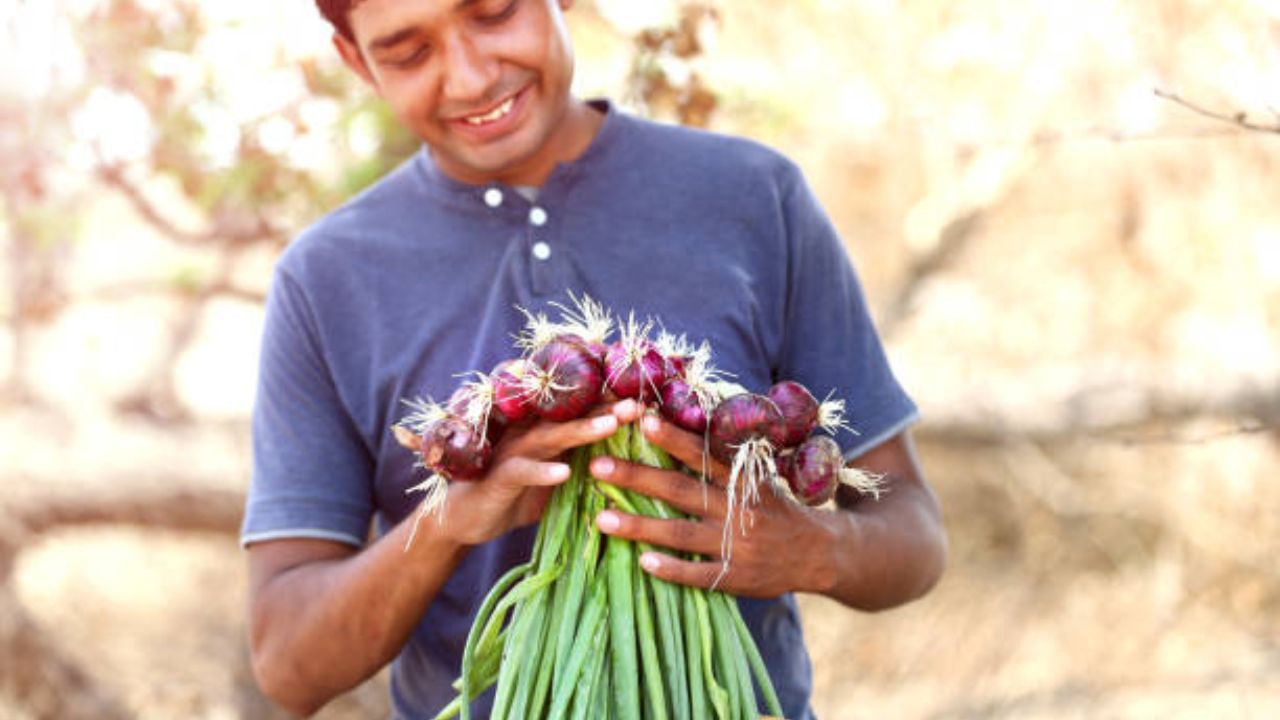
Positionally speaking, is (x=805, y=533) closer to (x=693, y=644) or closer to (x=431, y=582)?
(x=693, y=644)

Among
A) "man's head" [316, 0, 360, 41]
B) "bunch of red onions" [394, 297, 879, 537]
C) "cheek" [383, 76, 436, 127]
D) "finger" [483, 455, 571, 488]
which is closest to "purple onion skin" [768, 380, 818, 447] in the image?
"bunch of red onions" [394, 297, 879, 537]

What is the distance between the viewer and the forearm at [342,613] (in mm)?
1653

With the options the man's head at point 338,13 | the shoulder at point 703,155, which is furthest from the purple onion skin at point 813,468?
the man's head at point 338,13

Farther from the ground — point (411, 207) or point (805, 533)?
point (411, 207)

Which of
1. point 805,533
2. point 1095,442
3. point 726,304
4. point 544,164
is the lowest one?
point 1095,442

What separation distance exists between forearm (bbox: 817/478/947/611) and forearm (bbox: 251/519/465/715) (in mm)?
474

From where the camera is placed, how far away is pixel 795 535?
1586mm

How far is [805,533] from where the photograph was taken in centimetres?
160

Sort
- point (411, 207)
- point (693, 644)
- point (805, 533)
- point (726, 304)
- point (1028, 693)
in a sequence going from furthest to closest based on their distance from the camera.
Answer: point (1028, 693), point (411, 207), point (726, 304), point (805, 533), point (693, 644)

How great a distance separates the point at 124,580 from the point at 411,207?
11.4ft

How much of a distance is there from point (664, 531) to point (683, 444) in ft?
0.35

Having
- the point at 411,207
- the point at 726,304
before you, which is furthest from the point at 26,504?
the point at 726,304

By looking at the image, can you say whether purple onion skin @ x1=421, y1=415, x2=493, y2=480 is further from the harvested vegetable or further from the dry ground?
the dry ground

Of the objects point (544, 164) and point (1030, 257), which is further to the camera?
point (1030, 257)
